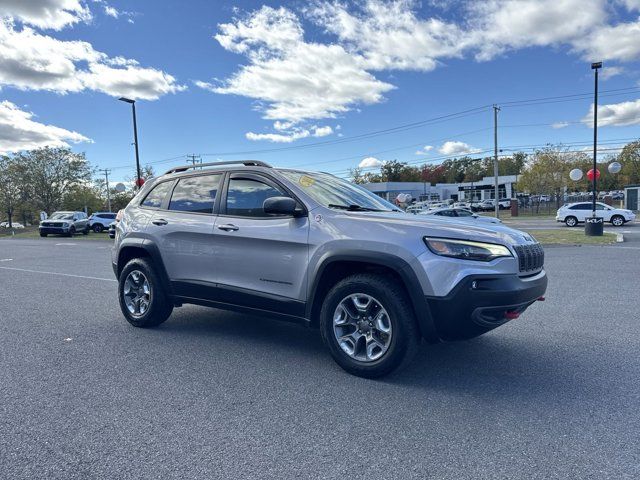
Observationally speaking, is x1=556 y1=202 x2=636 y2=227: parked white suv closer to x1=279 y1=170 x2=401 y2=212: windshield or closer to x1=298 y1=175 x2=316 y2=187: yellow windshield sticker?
x1=279 y1=170 x2=401 y2=212: windshield

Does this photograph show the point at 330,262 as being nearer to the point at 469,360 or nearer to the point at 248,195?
the point at 248,195

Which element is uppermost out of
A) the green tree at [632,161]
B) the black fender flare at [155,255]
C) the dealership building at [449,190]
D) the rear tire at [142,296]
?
the green tree at [632,161]

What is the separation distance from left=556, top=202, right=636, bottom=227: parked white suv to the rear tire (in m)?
27.1

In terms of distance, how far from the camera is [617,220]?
84.1ft

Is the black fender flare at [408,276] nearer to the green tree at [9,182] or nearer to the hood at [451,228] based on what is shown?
the hood at [451,228]

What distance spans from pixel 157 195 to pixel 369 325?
10.5 ft

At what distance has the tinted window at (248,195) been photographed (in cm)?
436

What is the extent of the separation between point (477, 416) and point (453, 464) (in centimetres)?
65

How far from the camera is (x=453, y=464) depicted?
2.52 meters

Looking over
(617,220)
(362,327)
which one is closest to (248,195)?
(362,327)

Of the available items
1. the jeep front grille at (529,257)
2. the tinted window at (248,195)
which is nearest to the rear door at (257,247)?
the tinted window at (248,195)

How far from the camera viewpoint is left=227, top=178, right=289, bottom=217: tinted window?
4.36m

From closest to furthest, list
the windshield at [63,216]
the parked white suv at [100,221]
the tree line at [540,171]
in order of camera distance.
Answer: the windshield at [63,216], the parked white suv at [100,221], the tree line at [540,171]

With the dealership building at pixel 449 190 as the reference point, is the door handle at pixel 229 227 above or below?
below
